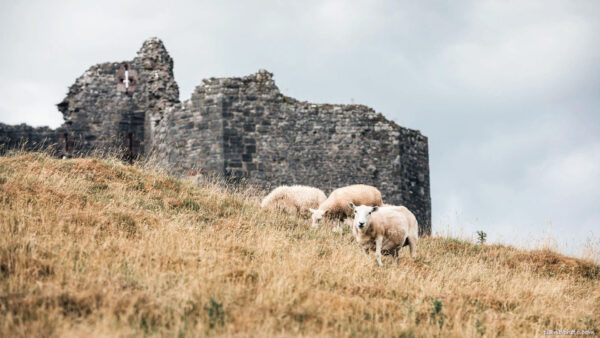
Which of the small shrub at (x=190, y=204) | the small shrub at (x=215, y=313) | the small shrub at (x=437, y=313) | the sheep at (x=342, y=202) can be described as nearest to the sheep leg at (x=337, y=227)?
the sheep at (x=342, y=202)

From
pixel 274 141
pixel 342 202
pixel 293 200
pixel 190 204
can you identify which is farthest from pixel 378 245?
pixel 274 141

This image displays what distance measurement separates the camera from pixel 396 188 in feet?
59.8

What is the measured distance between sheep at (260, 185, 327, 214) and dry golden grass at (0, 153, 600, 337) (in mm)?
3265

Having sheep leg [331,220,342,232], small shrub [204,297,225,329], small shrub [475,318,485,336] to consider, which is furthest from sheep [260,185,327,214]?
small shrub [204,297,225,329]

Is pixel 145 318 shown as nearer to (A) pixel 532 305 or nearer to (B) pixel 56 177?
(A) pixel 532 305

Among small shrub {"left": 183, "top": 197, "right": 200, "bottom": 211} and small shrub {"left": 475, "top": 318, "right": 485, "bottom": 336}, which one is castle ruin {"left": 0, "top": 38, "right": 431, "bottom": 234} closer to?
small shrub {"left": 183, "top": 197, "right": 200, "bottom": 211}

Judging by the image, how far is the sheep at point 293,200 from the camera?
14.4 meters

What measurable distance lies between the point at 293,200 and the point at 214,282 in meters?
8.27

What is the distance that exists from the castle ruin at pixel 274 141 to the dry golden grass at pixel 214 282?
614 cm

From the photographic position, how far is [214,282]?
6387mm

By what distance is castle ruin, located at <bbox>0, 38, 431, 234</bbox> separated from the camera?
17.3 m

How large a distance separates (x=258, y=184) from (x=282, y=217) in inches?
186

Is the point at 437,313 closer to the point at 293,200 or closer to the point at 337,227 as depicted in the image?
the point at 337,227

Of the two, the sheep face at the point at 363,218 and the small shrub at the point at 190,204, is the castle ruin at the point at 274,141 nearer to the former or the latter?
the small shrub at the point at 190,204
